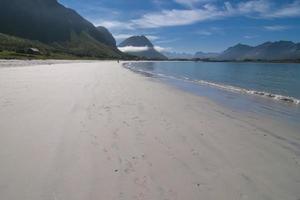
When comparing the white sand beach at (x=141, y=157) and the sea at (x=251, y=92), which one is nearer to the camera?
the white sand beach at (x=141, y=157)

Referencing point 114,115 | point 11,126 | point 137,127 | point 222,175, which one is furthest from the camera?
point 114,115

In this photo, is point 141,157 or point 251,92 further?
point 251,92

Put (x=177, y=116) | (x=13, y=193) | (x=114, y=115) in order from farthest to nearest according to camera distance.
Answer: (x=177, y=116), (x=114, y=115), (x=13, y=193)

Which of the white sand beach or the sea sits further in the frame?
the sea

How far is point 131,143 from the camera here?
8445mm

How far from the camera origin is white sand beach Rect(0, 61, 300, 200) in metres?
5.51

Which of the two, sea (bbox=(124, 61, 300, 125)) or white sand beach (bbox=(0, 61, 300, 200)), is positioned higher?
white sand beach (bbox=(0, 61, 300, 200))

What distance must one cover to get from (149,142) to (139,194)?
10.9 ft


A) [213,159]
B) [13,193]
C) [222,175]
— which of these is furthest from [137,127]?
[13,193]

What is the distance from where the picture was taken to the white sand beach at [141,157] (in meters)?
5.51

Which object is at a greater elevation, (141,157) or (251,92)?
(141,157)

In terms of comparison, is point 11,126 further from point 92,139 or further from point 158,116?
point 158,116

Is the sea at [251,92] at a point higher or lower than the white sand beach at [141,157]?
lower

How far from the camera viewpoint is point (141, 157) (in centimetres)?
730
